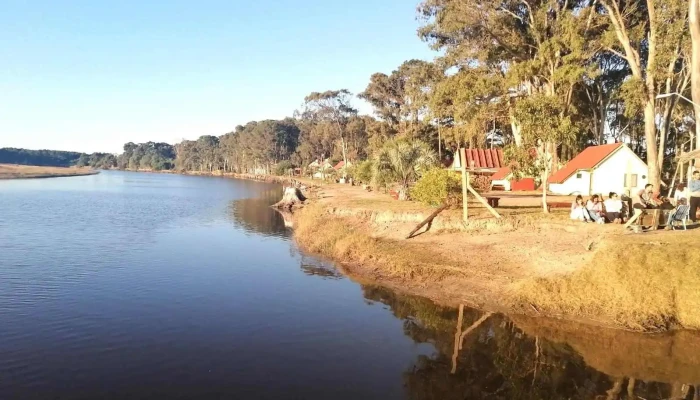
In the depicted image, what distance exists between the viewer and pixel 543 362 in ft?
44.9

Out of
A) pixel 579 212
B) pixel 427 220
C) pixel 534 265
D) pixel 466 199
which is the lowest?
pixel 534 265

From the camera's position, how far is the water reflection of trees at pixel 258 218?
134 ft

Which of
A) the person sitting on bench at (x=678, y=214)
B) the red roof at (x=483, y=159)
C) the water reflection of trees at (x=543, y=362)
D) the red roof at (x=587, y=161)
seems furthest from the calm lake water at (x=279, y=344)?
the red roof at (x=483, y=159)

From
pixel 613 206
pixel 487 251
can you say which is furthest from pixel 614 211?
pixel 487 251

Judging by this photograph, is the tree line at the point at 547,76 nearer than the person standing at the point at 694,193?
No

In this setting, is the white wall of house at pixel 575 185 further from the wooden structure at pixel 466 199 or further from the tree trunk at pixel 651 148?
the wooden structure at pixel 466 199

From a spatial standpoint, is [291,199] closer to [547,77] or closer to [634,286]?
[547,77]

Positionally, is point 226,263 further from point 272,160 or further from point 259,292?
point 272,160

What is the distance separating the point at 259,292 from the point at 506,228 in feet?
41.0

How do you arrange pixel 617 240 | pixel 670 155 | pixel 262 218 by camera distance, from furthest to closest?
pixel 670 155 < pixel 262 218 < pixel 617 240

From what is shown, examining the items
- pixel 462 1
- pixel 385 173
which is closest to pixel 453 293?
pixel 385 173

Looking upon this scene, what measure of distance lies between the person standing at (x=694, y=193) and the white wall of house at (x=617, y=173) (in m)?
23.0

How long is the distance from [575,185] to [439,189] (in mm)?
21550

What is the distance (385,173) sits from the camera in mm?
42188
